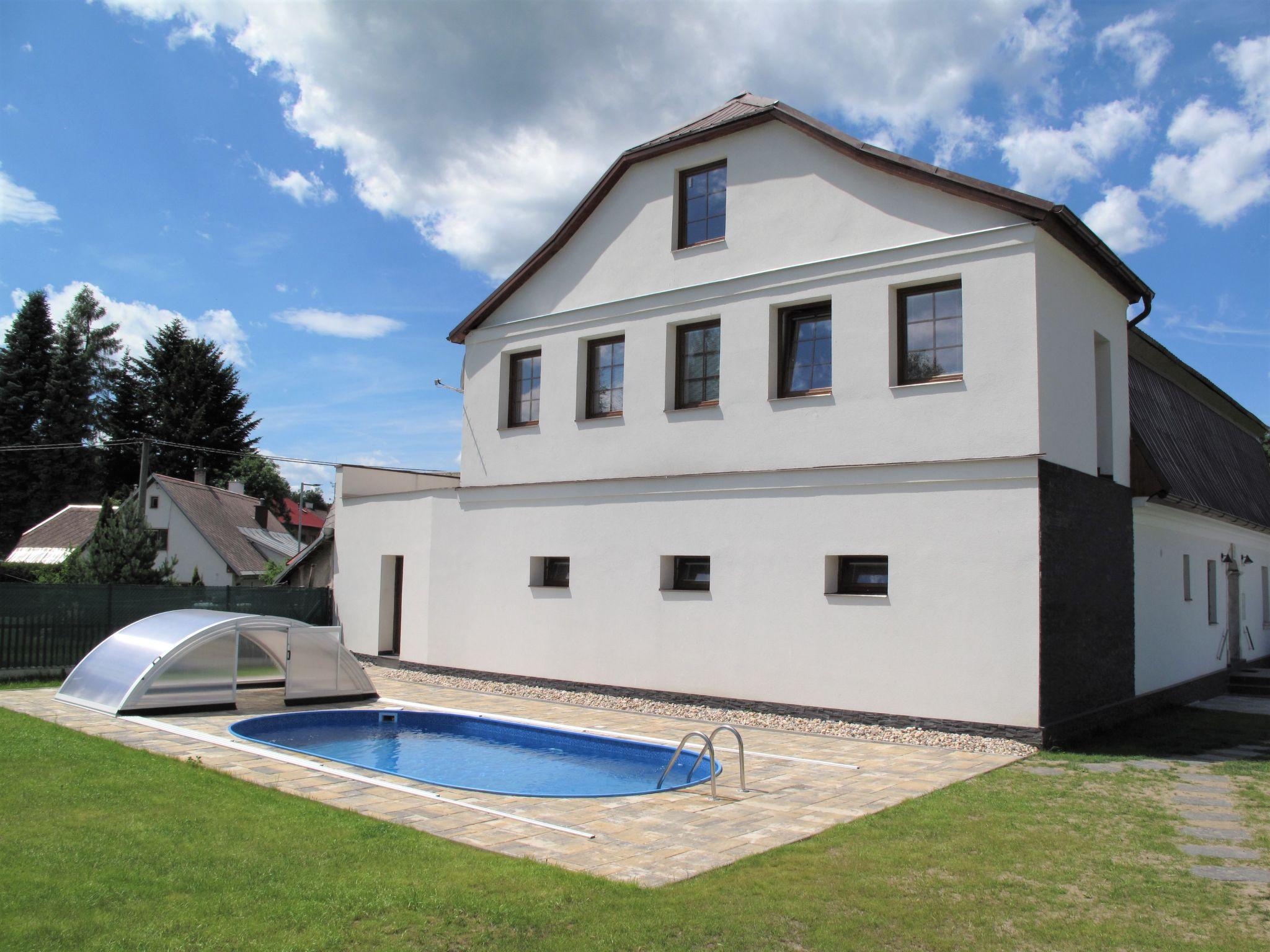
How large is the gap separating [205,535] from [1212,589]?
1406 inches

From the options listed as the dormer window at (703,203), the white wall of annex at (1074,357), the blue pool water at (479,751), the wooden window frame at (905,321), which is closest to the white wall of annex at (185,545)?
the blue pool water at (479,751)

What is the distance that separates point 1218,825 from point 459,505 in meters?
13.3

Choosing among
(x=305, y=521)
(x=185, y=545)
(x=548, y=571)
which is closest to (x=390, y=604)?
(x=548, y=571)

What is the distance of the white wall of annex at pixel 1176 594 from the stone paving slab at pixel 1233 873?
822 cm

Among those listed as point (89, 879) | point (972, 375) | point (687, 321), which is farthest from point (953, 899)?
point (687, 321)

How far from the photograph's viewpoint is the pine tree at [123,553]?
21188 mm

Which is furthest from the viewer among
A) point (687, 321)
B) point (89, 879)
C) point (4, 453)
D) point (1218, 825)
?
point (4, 453)

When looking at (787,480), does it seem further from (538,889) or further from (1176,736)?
(538,889)

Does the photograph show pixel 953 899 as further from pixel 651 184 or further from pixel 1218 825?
pixel 651 184

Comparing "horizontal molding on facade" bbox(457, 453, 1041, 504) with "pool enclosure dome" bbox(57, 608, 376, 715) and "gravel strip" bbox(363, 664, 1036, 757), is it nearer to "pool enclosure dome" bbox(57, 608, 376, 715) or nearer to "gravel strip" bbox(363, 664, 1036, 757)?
"gravel strip" bbox(363, 664, 1036, 757)

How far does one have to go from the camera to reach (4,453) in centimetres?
4594

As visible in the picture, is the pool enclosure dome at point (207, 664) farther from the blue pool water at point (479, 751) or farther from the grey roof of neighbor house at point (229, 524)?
the grey roof of neighbor house at point (229, 524)

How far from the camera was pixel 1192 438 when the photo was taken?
18391mm

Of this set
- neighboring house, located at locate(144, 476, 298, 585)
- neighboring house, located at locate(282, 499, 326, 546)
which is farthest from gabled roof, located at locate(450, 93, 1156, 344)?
neighboring house, located at locate(282, 499, 326, 546)
